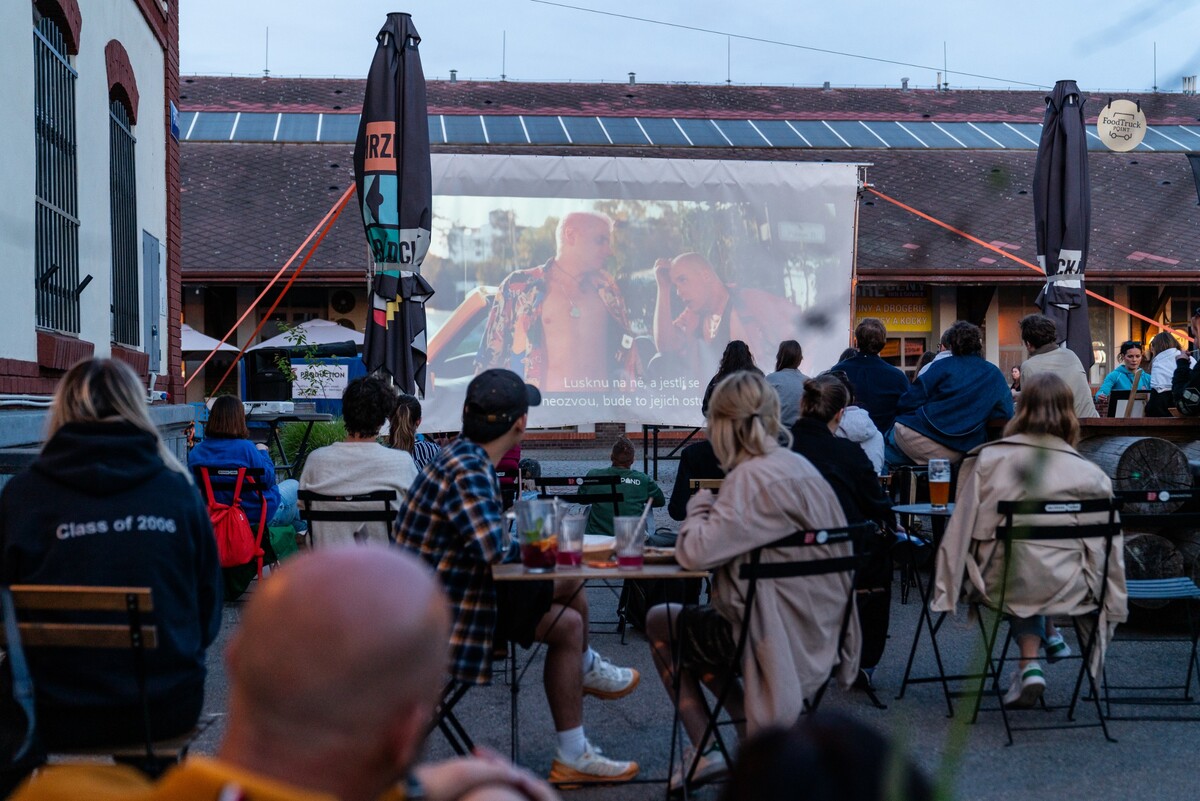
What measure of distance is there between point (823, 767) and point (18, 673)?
8.22 ft

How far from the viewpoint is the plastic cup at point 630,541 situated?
3.84 meters

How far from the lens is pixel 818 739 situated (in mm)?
1101

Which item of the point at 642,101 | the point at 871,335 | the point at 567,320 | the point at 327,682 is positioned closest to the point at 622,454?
the point at 871,335

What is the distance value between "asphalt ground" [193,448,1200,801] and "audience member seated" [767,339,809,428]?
1805 millimetres

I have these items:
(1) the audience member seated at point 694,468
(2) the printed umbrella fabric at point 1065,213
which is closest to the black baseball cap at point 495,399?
(1) the audience member seated at point 694,468

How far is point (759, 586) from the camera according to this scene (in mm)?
3764

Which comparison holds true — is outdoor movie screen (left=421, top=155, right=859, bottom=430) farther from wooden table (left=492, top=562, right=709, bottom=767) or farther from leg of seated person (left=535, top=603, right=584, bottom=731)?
wooden table (left=492, top=562, right=709, bottom=767)

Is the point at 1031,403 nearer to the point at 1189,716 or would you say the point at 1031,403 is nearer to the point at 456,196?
the point at 1189,716

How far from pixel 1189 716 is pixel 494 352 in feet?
22.5

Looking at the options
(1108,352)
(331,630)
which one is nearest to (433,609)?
(331,630)

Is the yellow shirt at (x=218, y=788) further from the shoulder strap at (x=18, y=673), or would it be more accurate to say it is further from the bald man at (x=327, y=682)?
the shoulder strap at (x=18, y=673)

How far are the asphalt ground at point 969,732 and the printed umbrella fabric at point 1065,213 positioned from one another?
4.06 metres

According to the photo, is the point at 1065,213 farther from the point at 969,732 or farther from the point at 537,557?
the point at 537,557

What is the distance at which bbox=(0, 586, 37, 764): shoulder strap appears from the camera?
2.96 meters
